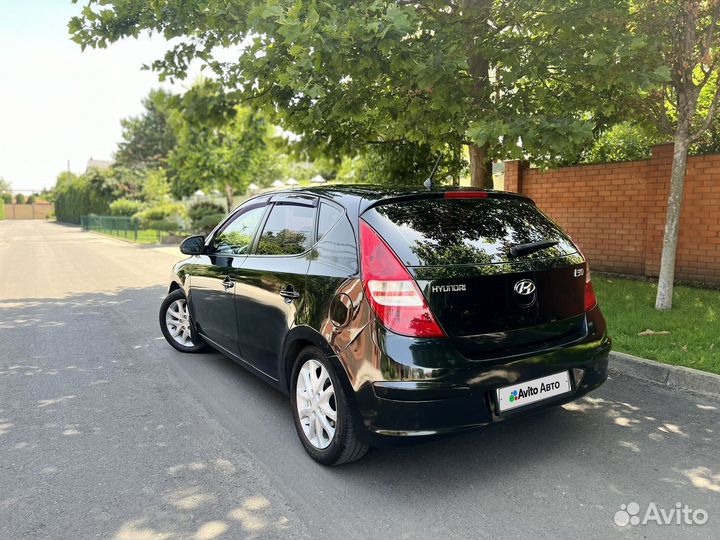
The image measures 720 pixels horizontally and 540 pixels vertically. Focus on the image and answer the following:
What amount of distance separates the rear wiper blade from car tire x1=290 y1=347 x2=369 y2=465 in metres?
1.23

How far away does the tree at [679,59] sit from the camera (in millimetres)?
5855

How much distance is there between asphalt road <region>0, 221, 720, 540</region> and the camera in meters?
2.59

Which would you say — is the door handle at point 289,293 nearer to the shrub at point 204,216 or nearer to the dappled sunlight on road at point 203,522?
the dappled sunlight on road at point 203,522

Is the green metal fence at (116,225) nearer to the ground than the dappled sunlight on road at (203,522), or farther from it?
farther from it

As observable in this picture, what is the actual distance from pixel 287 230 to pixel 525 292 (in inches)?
66.8

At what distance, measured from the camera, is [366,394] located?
2803 millimetres

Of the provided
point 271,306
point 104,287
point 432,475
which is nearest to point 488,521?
point 432,475

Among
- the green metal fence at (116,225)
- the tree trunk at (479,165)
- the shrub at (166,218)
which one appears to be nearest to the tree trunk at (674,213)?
the tree trunk at (479,165)

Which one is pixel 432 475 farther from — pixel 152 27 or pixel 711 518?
pixel 152 27

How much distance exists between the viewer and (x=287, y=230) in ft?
12.6

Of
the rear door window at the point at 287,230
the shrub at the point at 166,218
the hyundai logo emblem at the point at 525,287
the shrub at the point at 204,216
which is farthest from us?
the shrub at the point at 166,218

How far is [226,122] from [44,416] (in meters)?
5.14

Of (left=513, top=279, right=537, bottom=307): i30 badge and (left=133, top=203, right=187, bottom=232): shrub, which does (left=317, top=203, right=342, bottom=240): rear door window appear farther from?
(left=133, top=203, right=187, bottom=232): shrub

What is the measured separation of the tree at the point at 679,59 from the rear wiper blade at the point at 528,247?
3.63 m
